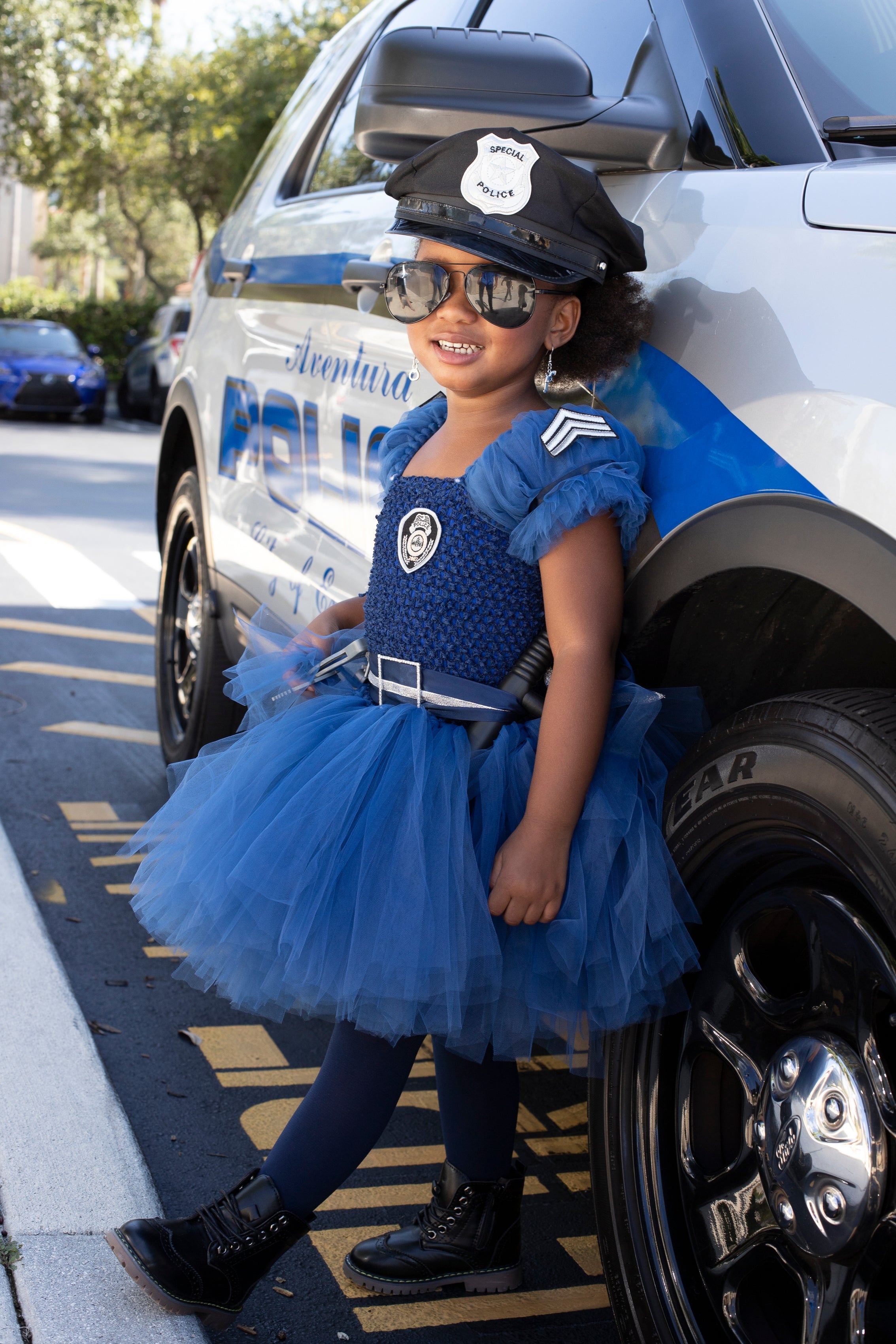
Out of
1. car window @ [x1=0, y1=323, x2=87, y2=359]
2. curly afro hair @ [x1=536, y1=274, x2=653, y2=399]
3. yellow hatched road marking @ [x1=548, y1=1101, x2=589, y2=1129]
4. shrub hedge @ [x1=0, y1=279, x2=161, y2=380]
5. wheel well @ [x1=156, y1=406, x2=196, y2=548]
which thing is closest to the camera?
curly afro hair @ [x1=536, y1=274, x2=653, y2=399]

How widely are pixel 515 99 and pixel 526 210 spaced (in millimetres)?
144

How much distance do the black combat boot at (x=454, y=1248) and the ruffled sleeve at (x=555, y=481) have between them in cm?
98

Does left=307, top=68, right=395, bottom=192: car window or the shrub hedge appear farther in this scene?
the shrub hedge

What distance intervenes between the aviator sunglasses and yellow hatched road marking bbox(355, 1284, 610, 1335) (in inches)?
56.9

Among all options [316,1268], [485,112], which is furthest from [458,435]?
[316,1268]

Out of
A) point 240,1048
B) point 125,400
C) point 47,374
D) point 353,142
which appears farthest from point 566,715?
point 125,400

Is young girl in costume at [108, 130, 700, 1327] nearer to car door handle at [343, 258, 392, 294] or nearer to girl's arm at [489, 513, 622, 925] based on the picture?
girl's arm at [489, 513, 622, 925]

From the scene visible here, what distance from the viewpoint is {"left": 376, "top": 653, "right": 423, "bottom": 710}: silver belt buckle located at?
190 cm

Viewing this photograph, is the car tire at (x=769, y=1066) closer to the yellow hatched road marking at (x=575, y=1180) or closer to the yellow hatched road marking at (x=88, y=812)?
the yellow hatched road marking at (x=575, y=1180)

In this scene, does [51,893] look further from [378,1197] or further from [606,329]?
[606,329]

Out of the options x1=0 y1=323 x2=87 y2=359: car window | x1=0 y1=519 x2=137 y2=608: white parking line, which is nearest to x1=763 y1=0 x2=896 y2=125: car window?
x1=0 y1=519 x2=137 y2=608: white parking line

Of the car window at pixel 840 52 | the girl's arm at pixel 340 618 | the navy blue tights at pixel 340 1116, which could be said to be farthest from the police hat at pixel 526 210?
the navy blue tights at pixel 340 1116

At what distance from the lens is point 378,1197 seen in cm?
226

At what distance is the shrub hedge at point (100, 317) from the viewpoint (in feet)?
82.9
